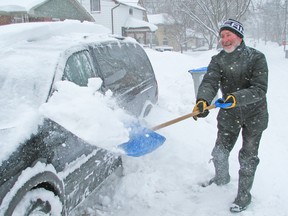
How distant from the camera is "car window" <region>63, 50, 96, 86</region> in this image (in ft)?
10.2

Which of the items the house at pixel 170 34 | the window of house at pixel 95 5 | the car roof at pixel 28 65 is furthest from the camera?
the house at pixel 170 34

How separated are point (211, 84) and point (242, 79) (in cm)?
35

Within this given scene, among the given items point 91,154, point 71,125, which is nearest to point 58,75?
point 71,125

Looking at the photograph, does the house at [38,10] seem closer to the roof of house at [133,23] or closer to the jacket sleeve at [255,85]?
the roof of house at [133,23]

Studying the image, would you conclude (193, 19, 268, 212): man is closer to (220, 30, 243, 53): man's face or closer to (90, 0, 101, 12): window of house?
(220, 30, 243, 53): man's face

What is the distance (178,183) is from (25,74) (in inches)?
86.2

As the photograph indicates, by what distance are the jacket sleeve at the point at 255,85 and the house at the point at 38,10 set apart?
1940cm

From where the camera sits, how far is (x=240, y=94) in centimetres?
304

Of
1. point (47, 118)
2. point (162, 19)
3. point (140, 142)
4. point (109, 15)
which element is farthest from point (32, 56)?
point (162, 19)

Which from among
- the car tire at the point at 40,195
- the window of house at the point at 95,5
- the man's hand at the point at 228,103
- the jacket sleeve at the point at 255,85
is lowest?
the car tire at the point at 40,195

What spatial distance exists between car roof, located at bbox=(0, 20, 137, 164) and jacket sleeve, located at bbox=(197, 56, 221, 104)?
1299 millimetres

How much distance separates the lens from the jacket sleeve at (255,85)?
305 centimetres

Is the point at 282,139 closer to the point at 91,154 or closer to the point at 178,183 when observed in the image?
the point at 178,183

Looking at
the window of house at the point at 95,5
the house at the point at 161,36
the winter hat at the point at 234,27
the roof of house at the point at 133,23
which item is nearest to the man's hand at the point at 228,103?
the winter hat at the point at 234,27
